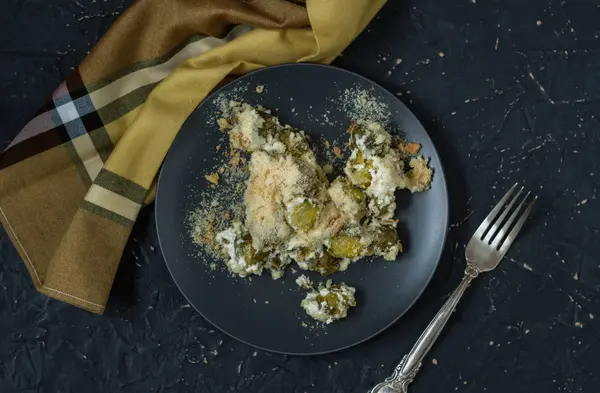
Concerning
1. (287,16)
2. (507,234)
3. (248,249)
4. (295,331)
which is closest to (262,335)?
(295,331)

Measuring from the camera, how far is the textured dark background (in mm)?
1582

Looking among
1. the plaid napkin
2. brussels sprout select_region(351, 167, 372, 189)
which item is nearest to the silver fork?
brussels sprout select_region(351, 167, 372, 189)

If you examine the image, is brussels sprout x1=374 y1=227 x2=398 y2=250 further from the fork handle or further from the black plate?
the fork handle

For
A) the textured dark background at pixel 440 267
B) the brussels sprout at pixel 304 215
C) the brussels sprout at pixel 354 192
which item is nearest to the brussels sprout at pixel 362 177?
the brussels sprout at pixel 354 192

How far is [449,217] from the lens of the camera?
4.87 feet

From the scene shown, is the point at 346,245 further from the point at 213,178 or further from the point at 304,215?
the point at 213,178

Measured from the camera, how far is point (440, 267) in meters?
1.58

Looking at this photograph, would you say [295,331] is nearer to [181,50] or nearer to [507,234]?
[507,234]

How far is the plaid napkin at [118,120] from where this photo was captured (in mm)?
1491

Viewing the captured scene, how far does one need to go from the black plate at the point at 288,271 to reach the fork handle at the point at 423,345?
89 mm

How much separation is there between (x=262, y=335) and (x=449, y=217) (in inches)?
19.9

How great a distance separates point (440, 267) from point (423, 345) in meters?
0.19

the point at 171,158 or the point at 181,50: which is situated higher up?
the point at 181,50

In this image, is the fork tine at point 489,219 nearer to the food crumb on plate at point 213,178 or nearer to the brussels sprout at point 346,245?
the brussels sprout at point 346,245
